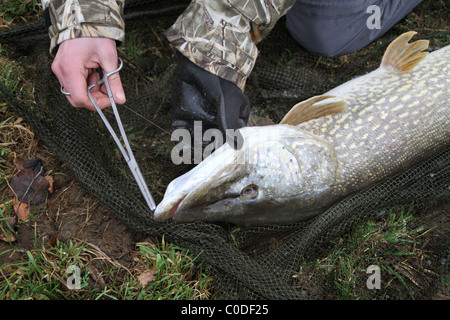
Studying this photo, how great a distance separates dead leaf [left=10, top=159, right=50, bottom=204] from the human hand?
0.60 metres

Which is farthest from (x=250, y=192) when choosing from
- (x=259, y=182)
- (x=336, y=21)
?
(x=336, y=21)

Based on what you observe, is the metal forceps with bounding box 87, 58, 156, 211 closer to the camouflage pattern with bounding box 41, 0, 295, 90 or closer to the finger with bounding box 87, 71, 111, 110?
the finger with bounding box 87, 71, 111, 110

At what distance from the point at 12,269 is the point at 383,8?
119 inches

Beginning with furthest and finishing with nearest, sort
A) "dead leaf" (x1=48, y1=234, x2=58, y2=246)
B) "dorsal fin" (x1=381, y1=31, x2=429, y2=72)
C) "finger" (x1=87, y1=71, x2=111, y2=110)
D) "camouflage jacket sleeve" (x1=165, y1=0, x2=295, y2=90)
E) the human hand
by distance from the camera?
1. "dorsal fin" (x1=381, y1=31, x2=429, y2=72)
2. "camouflage jacket sleeve" (x1=165, y1=0, x2=295, y2=90)
3. "dead leaf" (x1=48, y1=234, x2=58, y2=246)
4. "finger" (x1=87, y1=71, x2=111, y2=110)
5. the human hand

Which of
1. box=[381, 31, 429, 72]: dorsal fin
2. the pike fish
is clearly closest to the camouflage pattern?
the pike fish

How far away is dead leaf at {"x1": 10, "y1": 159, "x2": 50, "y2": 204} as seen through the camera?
2178 mm

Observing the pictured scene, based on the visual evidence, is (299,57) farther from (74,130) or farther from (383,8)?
(74,130)

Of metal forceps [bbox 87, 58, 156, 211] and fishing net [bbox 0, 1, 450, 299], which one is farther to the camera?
fishing net [bbox 0, 1, 450, 299]

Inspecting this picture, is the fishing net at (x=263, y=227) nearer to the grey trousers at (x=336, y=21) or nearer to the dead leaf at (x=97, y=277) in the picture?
the dead leaf at (x=97, y=277)

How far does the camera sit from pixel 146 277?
2014 mm

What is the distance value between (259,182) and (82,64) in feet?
3.38

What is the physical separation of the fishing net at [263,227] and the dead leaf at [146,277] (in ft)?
0.65

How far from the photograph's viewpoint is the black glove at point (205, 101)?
211 cm
